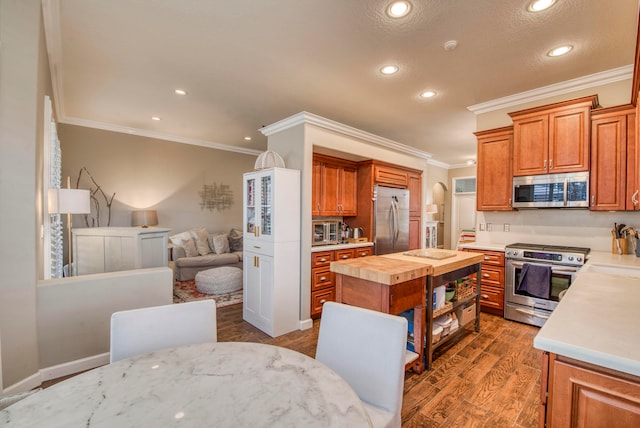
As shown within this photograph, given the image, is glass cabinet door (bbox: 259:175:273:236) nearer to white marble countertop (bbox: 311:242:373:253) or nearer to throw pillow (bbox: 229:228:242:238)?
white marble countertop (bbox: 311:242:373:253)

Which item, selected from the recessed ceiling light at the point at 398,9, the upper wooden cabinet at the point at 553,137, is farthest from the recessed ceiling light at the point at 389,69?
the upper wooden cabinet at the point at 553,137

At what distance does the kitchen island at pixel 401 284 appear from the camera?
6.73 ft

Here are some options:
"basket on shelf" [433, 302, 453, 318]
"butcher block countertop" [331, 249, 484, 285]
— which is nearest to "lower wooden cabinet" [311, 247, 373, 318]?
"butcher block countertop" [331, 249, 484, 285]

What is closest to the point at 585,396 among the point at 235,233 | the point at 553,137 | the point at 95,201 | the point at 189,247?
the point at 553,137

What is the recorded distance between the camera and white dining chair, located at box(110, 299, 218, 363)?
1275 mm

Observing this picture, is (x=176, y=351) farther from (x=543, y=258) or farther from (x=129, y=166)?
(x=129, y=166)

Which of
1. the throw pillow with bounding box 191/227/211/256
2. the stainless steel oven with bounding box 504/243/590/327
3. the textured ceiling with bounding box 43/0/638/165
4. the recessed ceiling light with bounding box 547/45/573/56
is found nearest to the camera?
the textured ceiling with bounding box 43/0/638/165

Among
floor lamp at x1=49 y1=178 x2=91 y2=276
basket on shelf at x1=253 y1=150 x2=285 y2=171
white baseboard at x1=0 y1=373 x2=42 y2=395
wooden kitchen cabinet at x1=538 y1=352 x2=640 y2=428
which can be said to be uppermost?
basket on shelf at x1=253 y1=150 x2=285 y2=171

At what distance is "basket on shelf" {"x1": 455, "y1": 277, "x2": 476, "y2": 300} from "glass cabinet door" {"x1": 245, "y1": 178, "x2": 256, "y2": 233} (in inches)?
92.0

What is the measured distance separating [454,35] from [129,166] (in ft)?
17.4

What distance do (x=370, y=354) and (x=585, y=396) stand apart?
72 centimetres

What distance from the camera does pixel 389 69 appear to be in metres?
2.74

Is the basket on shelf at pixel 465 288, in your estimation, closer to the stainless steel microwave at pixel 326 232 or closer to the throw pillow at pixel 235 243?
the stainless steel microwave at pixel 326 232

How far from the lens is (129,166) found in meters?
5.05
